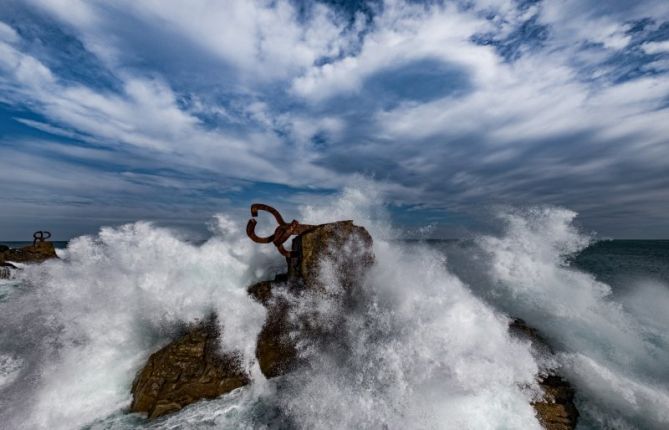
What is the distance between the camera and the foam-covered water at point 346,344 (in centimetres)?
491

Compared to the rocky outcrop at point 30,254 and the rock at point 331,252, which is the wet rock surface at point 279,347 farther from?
the rocky outcrop at point 30,254

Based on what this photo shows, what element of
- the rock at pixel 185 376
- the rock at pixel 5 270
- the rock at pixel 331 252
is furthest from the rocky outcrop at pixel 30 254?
the rock at pixel 331 252

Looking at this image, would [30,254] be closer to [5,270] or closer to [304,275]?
[5,270]

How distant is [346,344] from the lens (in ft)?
20.2

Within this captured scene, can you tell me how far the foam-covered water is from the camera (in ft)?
16.1

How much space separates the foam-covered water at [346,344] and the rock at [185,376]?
8.0 inches

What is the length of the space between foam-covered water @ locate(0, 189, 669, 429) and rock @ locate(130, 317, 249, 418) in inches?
8.0

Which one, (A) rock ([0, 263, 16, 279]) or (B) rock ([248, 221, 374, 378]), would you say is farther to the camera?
(A) rock ([0, 263, 16, 279])

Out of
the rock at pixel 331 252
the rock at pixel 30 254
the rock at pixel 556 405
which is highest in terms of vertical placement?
the rock at pixel 331 252

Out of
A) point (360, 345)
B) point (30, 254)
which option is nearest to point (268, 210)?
point (360, 345)

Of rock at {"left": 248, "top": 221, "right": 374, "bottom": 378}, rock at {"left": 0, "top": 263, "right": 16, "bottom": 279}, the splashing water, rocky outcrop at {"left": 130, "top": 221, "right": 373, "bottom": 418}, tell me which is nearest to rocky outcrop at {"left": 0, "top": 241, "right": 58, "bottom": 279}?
rock at {"left": 0, "top": 263, "right": 16, "bottom": 279}

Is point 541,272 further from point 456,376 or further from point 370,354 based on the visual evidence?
point 370,354

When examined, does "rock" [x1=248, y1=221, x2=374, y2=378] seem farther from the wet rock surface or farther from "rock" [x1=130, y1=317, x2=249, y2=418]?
"rock" [x1=130, y1=317, x2=249, y2=418]

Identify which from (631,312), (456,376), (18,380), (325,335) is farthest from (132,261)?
(631,312)
